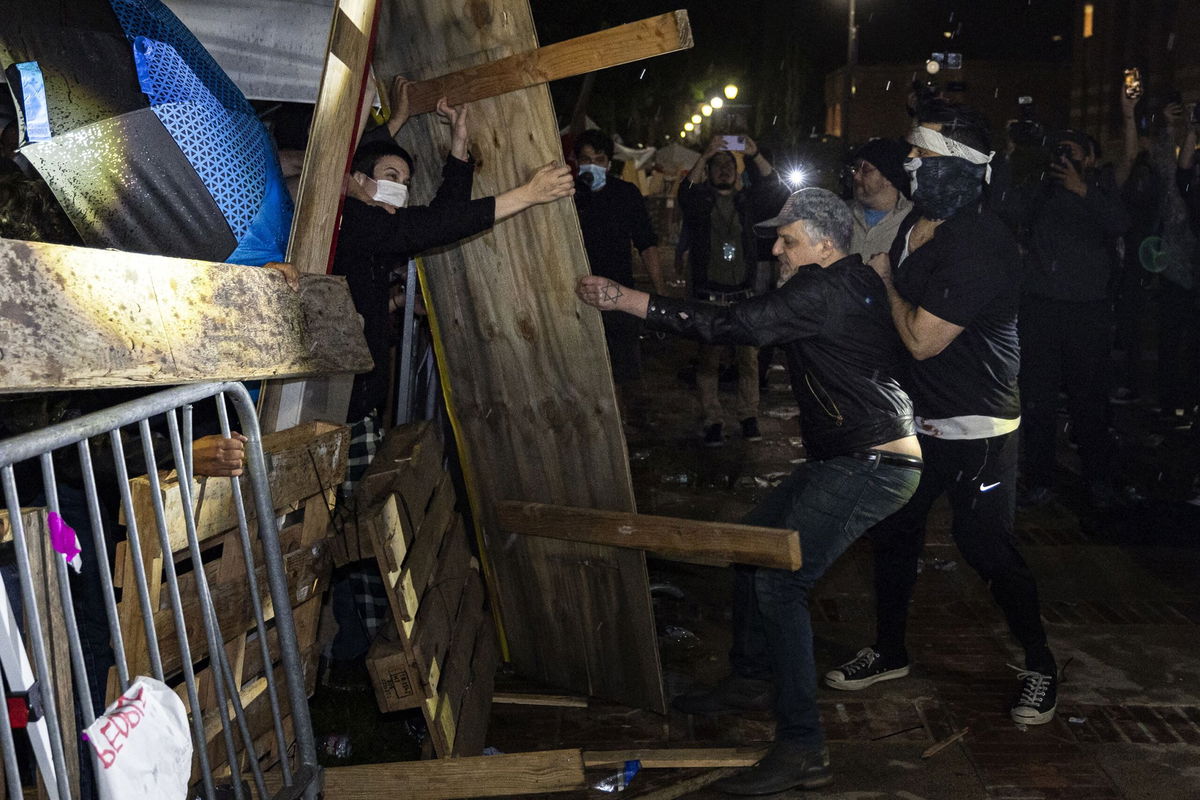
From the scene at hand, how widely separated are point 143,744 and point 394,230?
2.08m

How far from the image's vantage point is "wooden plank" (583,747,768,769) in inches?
158

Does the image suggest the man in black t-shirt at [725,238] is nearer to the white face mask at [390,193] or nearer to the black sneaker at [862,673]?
the black sneaker at [862,673]

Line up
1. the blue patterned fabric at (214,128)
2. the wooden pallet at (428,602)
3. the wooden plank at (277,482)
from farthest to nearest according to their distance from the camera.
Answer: the wooden pallet at (428,602) < the blue patterned fabric at (214,128) < the wooden plank at (277,482)

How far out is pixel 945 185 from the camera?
423 cm

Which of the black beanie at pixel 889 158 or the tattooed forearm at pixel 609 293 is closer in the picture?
the tattooed forearm at pixel 609 293

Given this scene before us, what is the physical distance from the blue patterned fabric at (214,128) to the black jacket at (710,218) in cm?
610

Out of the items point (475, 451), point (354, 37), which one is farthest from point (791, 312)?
point (354, 37)

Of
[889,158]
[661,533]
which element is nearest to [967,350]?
[661,533]

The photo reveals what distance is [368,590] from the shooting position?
4699 mm

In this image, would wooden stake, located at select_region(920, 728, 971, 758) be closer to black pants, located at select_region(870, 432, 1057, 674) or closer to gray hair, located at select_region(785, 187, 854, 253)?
black pants, located at select_region(870, 432, 1057, 674)

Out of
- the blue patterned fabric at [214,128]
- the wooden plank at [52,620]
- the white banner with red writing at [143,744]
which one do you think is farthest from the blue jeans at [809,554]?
the wooden plank at [52,620]

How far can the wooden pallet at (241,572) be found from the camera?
2.77m

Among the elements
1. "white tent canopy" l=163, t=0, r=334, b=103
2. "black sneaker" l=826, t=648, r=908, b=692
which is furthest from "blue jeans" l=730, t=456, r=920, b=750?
"white tent canopy" l=163, t=0, r=334, b=103

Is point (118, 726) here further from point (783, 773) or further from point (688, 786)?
point (783, 773)
